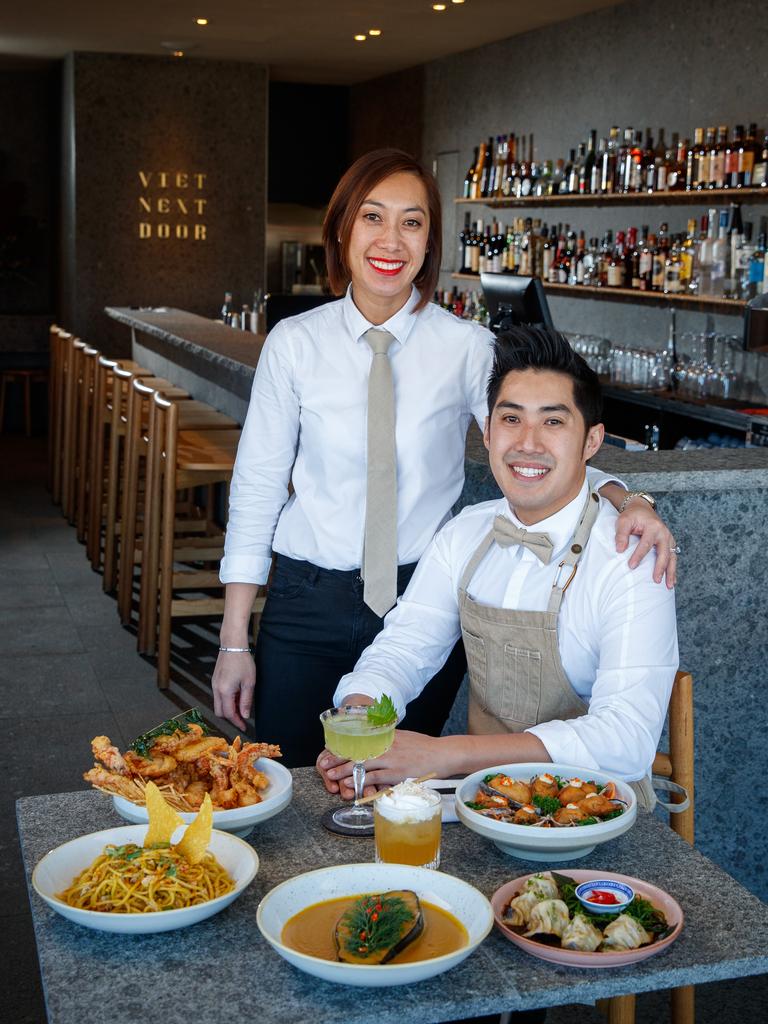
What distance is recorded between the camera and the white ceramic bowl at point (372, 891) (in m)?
1.19

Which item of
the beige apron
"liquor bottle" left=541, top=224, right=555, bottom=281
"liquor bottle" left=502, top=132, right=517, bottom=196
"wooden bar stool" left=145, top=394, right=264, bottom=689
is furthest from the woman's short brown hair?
"liquor bottle" left=502, top=132, right=517, bottom=196

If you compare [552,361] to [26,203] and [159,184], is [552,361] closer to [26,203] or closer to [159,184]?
[159,184]

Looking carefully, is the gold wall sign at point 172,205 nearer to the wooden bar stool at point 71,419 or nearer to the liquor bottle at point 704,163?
the wooden bar stool at point 71,419

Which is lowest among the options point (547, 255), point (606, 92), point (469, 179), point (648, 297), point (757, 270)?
point (648, 297)

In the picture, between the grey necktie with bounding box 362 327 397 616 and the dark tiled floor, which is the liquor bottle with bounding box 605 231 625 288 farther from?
the grey necktie with bounding box 362 327 397 616

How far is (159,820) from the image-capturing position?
4.66ft

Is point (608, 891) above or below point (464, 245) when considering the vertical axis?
below

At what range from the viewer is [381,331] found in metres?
2.25

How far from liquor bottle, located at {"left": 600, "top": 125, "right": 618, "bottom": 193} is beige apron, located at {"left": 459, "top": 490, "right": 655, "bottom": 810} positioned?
4.88 metres

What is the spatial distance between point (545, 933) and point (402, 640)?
2.61ft

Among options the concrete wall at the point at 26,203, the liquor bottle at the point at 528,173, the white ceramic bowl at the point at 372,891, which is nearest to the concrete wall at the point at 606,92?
the liquor bottle at the point at 528,173

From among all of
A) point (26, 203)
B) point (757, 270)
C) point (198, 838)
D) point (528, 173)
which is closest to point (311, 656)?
point (198, 838)

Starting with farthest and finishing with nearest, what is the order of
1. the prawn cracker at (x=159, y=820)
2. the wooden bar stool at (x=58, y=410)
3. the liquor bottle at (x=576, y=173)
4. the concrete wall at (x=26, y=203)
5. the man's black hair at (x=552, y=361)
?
the concrete wall at (x=26, y=203) < the wooden bar stool at (x=58, y=410) < the liquor bottle at (x=576, y=173) < the man's black hair at (x=552, y=361) < the prawn cracker at (x=159, y=820)

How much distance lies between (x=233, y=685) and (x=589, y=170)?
204 inches
